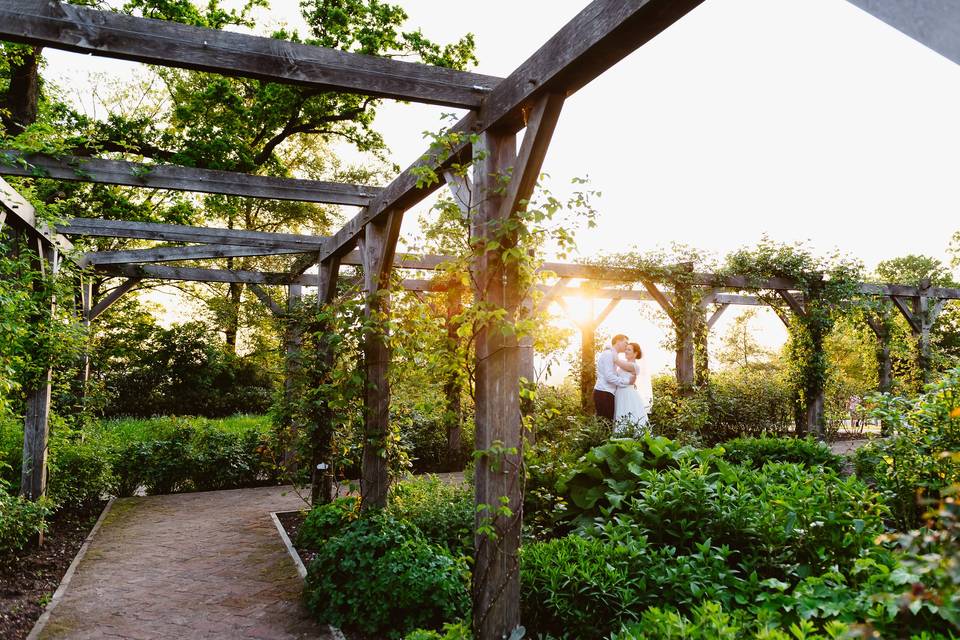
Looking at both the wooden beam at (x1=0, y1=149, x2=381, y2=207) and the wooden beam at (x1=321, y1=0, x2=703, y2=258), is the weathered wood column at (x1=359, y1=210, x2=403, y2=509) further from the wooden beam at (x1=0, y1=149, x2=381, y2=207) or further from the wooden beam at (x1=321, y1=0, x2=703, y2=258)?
the wooden beam at (x1=321, y1=0, x2=703, y2=258)

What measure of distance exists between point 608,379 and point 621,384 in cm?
20

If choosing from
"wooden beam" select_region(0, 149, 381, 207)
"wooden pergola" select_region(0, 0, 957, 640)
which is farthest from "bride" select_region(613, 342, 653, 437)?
"wooden pergola" select_region(0, 0, 957, 640)

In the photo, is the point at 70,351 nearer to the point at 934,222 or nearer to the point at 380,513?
the point at 380,513

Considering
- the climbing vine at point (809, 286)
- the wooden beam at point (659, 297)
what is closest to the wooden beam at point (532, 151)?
the wooden beam at point (659, 297)

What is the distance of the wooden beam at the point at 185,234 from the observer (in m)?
7.97

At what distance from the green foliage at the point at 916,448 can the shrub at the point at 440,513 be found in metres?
2.84

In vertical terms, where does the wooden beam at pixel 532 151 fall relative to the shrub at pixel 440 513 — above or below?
above

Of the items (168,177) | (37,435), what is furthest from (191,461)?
(168,177)

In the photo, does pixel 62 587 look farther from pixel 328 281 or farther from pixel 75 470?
pixel 328 281

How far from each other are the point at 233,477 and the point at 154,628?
5206 millimetres

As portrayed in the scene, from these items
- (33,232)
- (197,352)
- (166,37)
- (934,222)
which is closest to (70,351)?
(33,232)

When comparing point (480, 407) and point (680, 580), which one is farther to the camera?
point (480, 407)

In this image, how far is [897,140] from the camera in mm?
5527

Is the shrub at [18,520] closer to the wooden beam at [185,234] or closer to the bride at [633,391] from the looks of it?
the wooden beam at [185,234]
